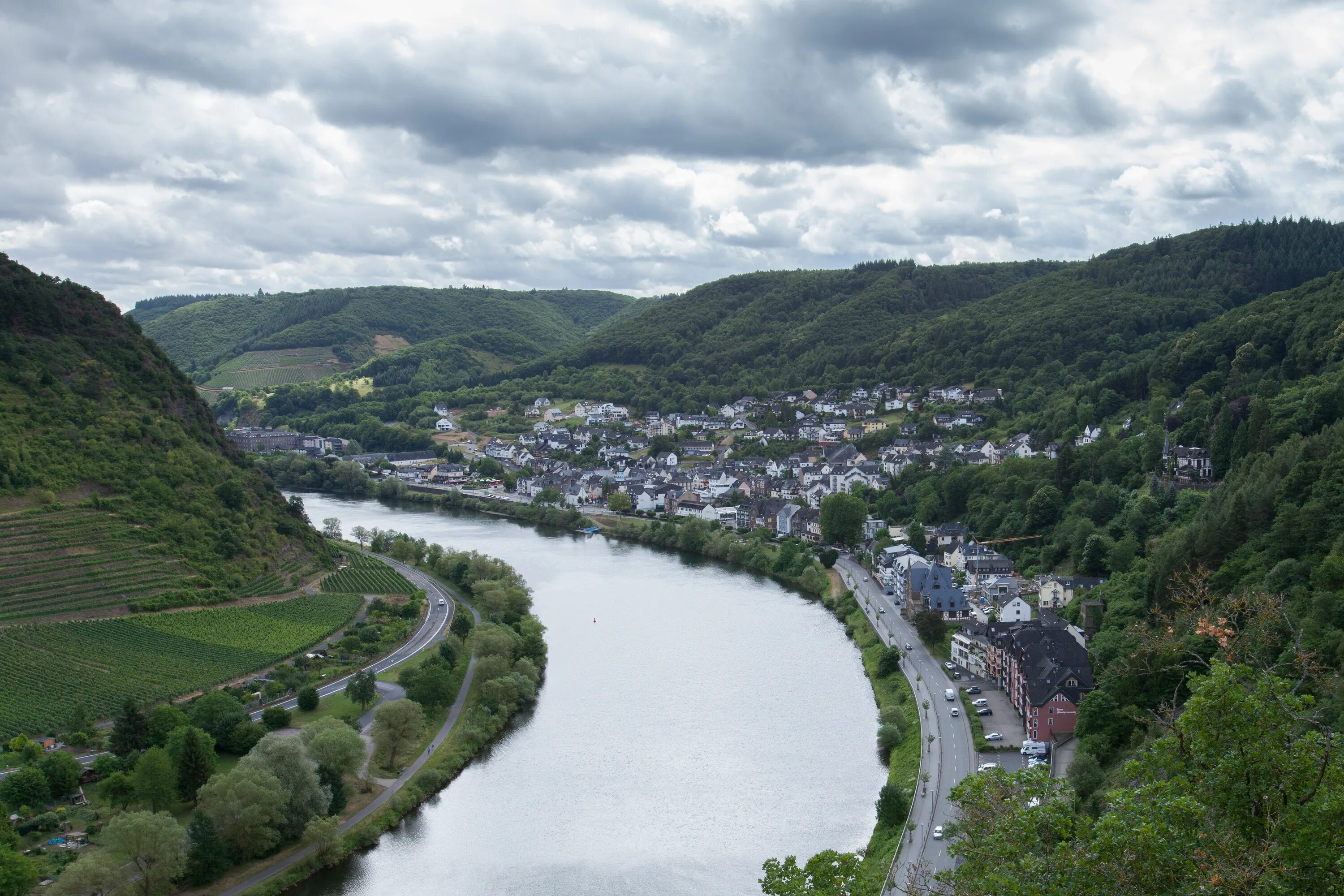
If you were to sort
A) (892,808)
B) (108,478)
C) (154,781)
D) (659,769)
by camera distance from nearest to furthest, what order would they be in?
(892,808), (154,781), (659,769), (108,478)

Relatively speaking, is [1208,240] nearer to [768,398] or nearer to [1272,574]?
[768,398]

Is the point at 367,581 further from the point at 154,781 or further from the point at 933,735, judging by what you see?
the point at 933,735

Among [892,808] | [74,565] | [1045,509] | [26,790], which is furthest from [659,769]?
[1045,509]

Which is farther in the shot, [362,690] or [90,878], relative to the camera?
[362,690]

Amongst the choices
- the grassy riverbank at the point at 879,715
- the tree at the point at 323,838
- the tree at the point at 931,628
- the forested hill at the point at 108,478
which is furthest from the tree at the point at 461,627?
the tree at the point at 931,628

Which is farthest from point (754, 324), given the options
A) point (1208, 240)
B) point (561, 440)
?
point (1208, 240)

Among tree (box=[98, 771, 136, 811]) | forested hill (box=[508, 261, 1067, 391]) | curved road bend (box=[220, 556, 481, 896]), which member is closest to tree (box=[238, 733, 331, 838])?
curved road bend (box=[220, 556, 481, 896])

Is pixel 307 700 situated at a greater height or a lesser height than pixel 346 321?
lesser

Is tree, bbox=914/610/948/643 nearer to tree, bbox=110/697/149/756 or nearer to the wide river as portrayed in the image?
the wide river
